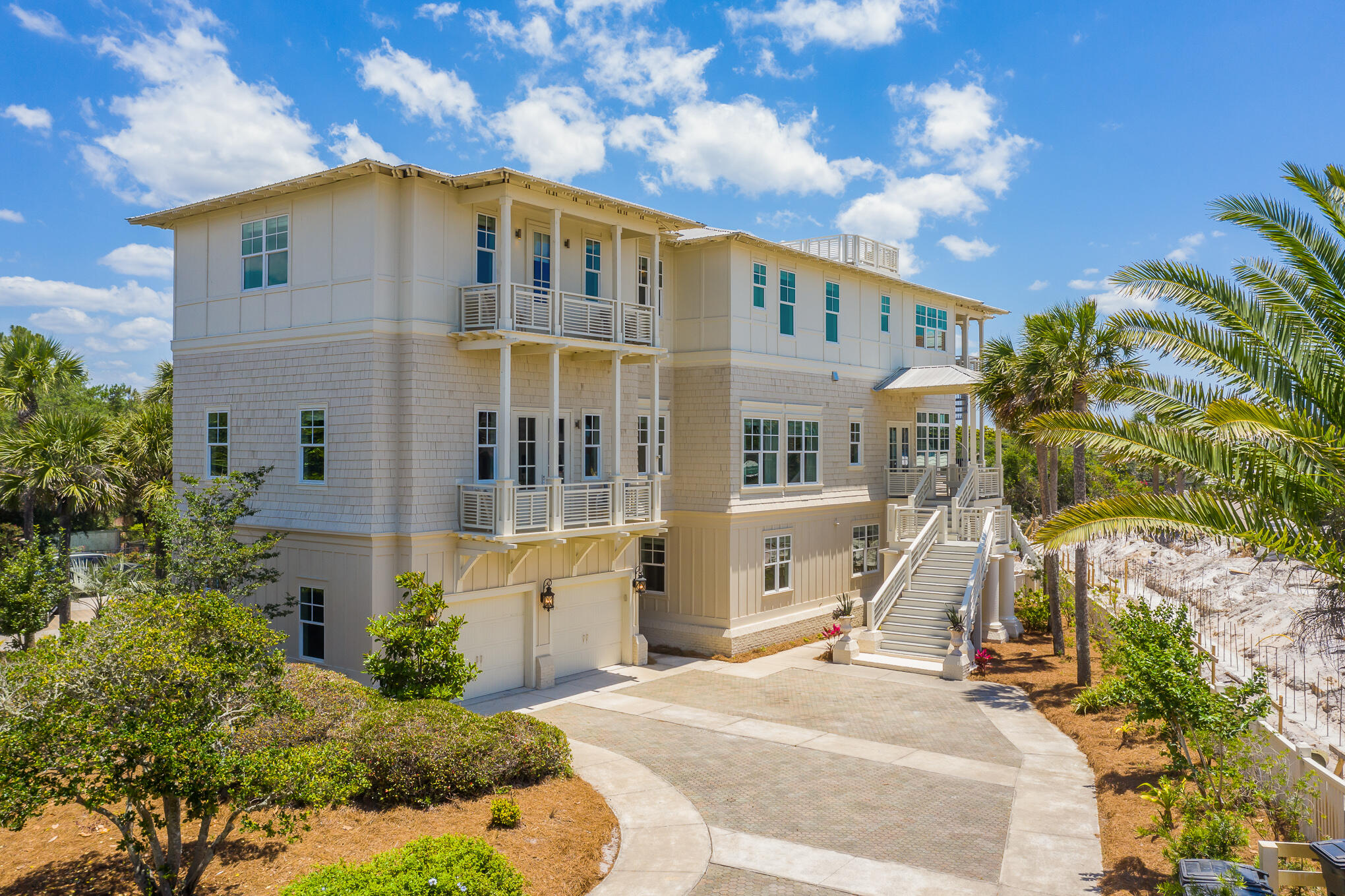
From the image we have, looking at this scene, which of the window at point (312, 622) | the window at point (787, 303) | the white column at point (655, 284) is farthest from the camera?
the window at point (787, 303)

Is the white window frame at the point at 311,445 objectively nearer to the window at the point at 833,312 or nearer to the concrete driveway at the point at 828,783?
the concrete driveway at the point at 828,783

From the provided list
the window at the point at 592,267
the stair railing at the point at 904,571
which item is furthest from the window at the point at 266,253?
the stair railing at the point at 904,571

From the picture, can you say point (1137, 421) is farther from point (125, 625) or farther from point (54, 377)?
point (54, 377)

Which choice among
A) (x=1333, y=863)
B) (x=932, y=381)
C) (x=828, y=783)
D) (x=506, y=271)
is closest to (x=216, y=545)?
(x=506, y=271)

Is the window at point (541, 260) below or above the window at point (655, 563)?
above

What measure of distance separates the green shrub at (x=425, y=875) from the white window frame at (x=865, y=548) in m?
21.0

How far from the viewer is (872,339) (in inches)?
1153

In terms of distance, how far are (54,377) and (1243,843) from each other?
101 feet

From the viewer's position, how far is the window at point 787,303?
25.7 meters

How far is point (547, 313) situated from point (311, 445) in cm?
550

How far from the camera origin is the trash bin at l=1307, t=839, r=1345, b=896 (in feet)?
26.8

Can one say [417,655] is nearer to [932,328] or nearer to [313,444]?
[313,444]

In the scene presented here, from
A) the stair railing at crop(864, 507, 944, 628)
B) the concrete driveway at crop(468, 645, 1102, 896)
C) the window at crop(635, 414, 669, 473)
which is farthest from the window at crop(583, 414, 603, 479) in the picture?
the stair railing at crop(864, 507, 944, 628)

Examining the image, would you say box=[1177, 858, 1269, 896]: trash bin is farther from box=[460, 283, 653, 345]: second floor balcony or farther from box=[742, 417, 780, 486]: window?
box=[742, 417, 780, 486]: window
